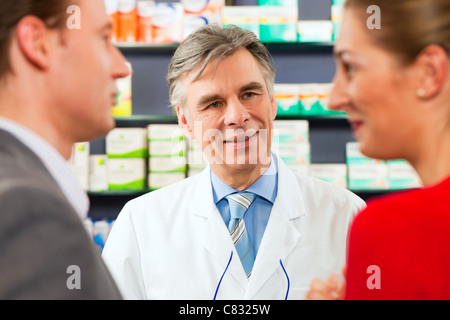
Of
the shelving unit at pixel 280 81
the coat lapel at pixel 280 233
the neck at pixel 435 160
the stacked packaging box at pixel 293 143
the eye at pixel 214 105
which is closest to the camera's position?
the neck at pixel 435 160

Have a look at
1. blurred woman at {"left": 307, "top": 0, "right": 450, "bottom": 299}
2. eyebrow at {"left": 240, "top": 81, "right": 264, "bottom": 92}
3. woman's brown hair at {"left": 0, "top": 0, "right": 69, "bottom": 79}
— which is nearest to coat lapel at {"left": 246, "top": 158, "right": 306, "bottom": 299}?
eyebrow at {"left": 240, "top": 81, "right": 264, "bottom": 92}

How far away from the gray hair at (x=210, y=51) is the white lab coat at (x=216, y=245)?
10.5 inches

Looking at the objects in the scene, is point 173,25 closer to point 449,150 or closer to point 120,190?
point 120,190

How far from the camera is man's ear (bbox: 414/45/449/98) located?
537 millimetres

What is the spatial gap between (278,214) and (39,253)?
0.75 metres

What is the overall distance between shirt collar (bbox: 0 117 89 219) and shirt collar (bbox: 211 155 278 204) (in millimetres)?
668

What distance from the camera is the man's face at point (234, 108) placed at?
1.24 meters

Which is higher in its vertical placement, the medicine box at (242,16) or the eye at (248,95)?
A: the medicine box at (242,16)

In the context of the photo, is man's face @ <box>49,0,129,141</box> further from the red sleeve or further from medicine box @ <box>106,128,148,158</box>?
medicine box @ <box>106,128,148,158</box>

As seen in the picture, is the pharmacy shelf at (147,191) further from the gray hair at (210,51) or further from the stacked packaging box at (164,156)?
the gray hair at (210,51)

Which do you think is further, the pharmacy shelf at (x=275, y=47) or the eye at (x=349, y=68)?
the pharmacy shelf at (x=275, y=47)

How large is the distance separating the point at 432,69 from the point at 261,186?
738mm

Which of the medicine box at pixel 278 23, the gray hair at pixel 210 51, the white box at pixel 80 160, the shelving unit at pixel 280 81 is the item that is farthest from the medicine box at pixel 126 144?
the gray hair at pixel 210 51
